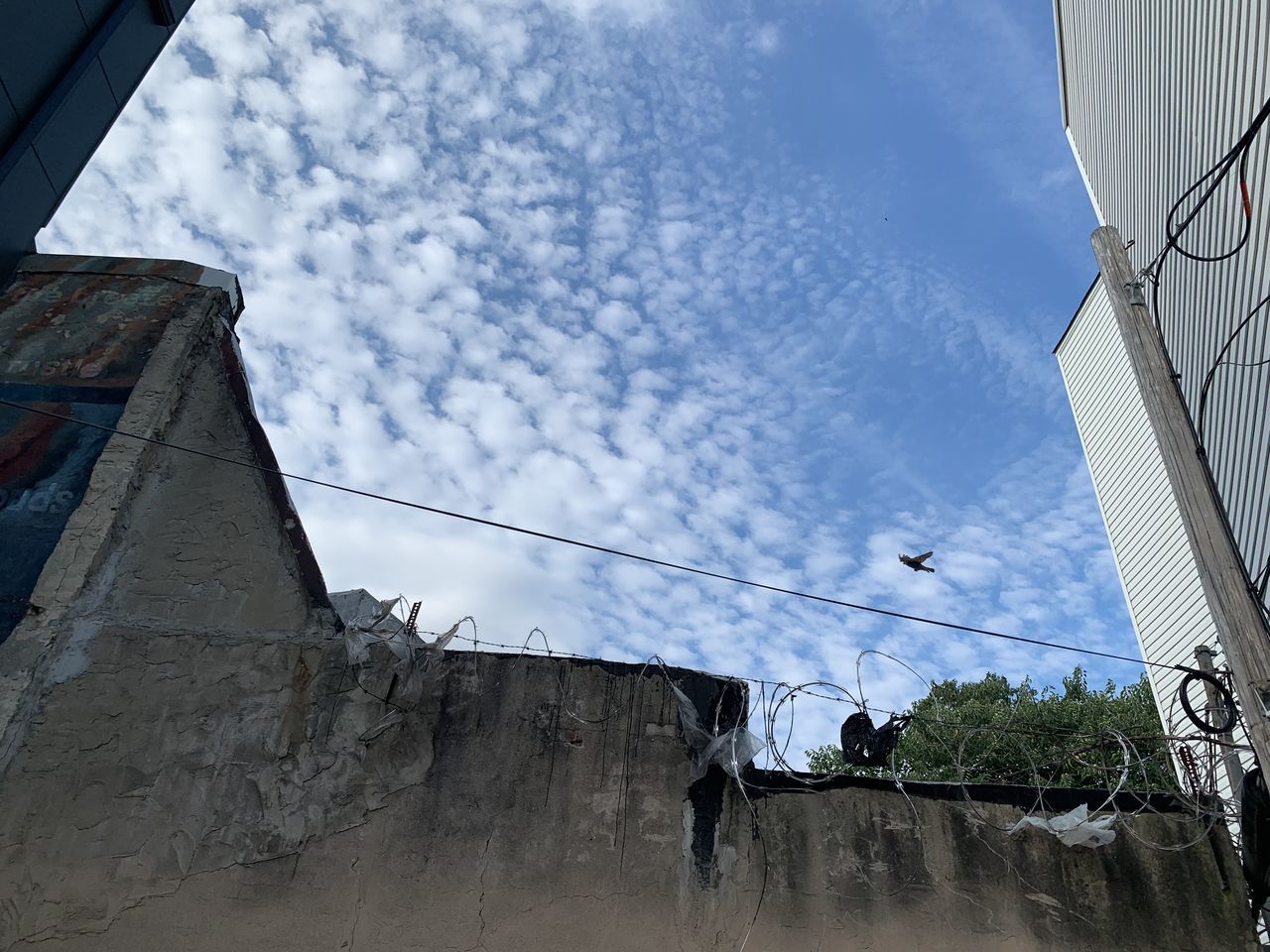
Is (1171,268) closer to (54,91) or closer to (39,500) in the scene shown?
(39,500)

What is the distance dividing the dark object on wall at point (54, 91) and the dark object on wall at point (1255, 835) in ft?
31.8

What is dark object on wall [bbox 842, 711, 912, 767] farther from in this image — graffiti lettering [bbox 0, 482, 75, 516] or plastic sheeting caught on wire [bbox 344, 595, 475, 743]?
graffiti lettering [bbox 0, 482, 75, 516]

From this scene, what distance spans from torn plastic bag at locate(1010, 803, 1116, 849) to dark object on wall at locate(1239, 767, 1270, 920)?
0.68 meters

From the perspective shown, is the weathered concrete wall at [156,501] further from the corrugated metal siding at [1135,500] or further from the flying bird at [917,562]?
the corrugated metal siding at [1135,500]

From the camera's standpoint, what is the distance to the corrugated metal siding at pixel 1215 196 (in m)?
7.25

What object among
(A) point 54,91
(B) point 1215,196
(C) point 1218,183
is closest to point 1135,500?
(B) point 1215,196

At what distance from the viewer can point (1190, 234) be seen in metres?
8.87

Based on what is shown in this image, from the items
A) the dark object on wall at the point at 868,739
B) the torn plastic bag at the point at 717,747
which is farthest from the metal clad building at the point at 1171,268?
the torn plastic bag at the point at 717,747

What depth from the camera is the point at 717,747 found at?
16.8 feet

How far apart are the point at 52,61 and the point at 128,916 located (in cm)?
715

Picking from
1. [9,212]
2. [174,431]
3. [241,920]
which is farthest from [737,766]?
[9,212]

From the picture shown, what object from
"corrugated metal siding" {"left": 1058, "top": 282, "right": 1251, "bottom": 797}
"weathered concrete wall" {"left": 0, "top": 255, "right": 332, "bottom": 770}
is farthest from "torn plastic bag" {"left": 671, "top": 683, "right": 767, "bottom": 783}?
"corrugated metal siding" {"left": 1058, "top": 282, "right": 1251, "bottom": 797}

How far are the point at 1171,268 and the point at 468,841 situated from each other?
975 centimetres

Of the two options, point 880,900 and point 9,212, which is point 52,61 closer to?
point 9,212
